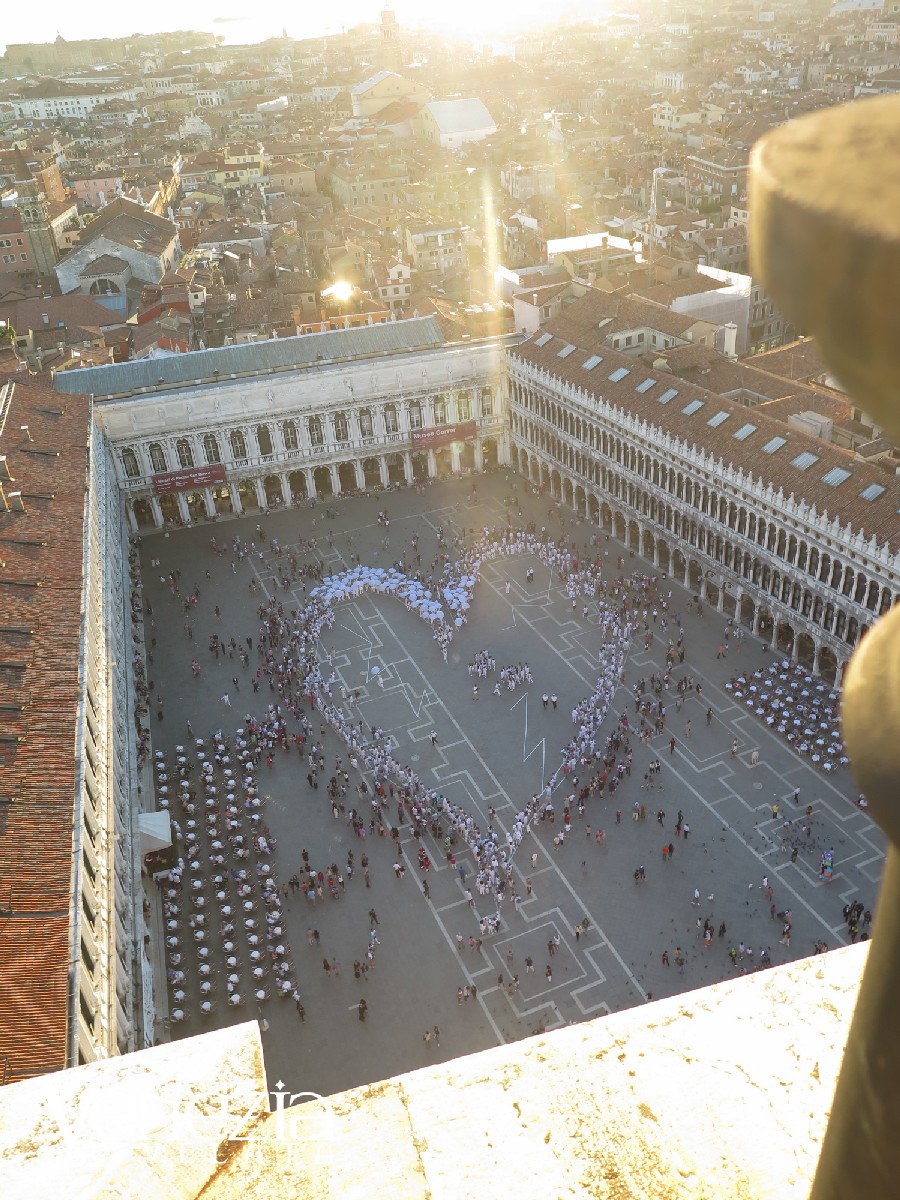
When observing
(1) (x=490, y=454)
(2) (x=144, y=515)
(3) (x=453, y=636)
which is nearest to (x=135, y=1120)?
(3) (x=453, y=636)

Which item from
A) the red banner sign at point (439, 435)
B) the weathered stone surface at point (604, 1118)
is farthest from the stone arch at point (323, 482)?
the weathered stone surface at point (604, 1118)

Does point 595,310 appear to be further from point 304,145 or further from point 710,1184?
point 304,145

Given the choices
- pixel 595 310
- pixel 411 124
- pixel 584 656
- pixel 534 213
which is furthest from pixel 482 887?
pixel 411 124

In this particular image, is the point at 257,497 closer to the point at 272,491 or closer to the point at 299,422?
the point at 272,491

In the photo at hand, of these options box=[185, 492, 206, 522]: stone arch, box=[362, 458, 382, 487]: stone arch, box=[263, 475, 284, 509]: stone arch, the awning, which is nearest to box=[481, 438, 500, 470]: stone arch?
box=[362, 458, 382, 487]: stone arch

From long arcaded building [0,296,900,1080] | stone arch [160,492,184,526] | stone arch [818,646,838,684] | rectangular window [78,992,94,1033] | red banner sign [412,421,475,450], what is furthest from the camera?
red banner sign [412,421,475,450]

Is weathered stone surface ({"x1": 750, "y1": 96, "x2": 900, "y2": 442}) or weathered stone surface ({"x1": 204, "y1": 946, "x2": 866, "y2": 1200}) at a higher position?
weathered stone surface ({"x1": 750, "y1": 96, "x2": 900, "y2": 442})

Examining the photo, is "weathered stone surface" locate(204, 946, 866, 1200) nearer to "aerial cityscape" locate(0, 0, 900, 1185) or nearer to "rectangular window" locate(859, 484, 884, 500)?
"aerial cityscape" locate(0, 0, 900, 1185)
